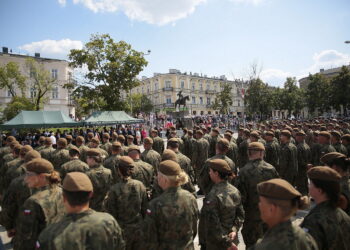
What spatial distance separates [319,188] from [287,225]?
84 cm

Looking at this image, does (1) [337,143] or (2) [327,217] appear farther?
(1) [337,143]

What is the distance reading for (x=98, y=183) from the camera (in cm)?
516

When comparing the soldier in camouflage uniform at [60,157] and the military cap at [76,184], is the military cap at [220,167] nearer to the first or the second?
the military cap at [76,184]

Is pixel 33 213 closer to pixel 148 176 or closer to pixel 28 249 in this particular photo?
pixel 28 249

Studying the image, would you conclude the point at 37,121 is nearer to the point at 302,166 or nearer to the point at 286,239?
the point at 302,166

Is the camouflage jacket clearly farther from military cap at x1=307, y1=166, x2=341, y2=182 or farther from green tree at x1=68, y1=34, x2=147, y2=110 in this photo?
green tree at x1=68, y1=34, x2=147, y2=110

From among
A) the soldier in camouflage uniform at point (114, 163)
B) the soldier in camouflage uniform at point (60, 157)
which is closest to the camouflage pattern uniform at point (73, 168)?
the soldier in camouflage uniform at point (114, 163)

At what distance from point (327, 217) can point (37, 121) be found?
64.6 ft

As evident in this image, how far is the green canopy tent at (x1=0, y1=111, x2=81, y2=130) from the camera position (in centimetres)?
1795

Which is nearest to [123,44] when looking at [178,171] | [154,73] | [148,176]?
[148,176]

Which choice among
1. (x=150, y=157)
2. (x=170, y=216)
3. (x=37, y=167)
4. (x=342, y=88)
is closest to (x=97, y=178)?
Answer: (x=37, y=167)

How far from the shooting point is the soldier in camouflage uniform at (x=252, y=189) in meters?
4.48

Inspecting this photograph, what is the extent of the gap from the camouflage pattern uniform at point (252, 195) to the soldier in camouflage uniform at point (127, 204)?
1792mm

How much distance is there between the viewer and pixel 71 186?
8.11 feet
